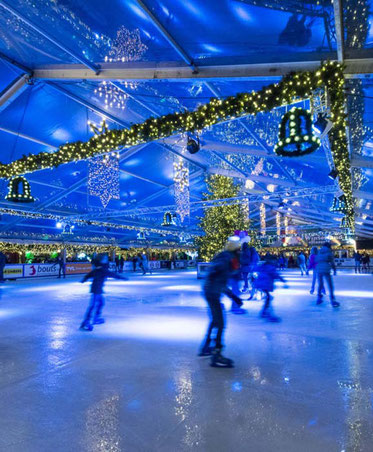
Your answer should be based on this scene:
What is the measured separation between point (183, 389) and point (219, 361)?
31.6 inches

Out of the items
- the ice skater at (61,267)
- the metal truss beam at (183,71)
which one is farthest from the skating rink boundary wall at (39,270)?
the metal truss beam at (183,71)

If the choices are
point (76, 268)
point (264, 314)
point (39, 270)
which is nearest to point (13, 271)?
point (39, 270)

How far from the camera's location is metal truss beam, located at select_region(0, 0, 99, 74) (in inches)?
238

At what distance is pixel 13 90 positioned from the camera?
9.09m

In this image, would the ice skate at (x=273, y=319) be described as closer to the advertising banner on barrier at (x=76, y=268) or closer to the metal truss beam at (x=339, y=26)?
the metal truss beam at (x=339, y=26)

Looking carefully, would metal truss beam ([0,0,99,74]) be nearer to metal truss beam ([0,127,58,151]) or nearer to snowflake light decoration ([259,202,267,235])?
metal truss beam ([0,127,58,151])

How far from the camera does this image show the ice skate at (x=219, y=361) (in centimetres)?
366

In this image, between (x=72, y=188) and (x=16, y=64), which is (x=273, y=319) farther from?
(x=72, y=188)

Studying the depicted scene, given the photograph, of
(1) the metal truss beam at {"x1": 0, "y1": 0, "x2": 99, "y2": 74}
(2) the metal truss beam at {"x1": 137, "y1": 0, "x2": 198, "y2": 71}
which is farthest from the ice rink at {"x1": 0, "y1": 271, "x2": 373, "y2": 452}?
(1) the metal truss beam at {"x1": 0, "y1": 0, "x2": 99, "y2": 74}

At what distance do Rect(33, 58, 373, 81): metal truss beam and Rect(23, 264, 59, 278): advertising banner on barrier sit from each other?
16147mm

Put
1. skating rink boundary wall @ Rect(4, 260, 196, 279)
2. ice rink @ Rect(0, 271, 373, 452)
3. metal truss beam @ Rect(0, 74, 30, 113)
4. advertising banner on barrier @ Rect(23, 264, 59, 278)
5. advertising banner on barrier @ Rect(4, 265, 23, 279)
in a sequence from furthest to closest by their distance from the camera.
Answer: advertising banner on barrier @ Rect(23, 264, 59, 278), skating rink boundary wall @ Rect(4, 260, 196, 279), advertising banner on barrier @ Rect(4, 265, 23, 279), metal truss beam @ Rect(0, 74, 30, 113), ice rink @ Rect(0, 271, 373, 452)

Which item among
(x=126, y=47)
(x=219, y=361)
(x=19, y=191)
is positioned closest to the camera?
(x=219, y=361)

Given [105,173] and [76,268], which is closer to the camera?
[105,173]

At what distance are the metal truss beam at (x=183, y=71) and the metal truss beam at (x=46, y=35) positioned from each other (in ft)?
1.09
